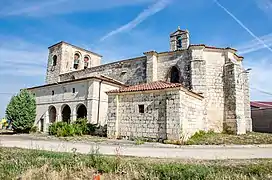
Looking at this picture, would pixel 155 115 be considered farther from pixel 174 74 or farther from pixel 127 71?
pixel 127 71

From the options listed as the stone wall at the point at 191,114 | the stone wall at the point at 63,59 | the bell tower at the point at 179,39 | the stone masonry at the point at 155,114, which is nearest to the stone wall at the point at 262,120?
the stone wall at the point at 191,114

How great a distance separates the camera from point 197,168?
5367 mm

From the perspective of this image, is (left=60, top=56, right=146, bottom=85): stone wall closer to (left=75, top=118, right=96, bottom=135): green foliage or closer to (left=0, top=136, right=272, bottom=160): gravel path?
(left=75, top=118, right=96, bottom=135): green foliage

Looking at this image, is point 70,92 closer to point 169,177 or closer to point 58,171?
point 58,171

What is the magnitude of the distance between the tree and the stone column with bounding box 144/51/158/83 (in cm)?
1292

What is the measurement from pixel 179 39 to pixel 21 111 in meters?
17.8

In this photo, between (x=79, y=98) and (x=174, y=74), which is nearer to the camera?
(x=174, y=74)

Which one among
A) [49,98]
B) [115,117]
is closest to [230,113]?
[115,117]

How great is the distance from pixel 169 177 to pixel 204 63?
15671mm

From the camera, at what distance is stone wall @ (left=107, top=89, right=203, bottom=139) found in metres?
13.9

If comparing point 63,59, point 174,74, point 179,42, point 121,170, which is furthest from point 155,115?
point 63,59

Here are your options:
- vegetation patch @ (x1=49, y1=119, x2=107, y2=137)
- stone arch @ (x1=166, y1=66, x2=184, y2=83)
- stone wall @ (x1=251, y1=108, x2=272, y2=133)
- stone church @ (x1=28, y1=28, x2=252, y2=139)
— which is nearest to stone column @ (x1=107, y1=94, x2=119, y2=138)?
stone church @ (x1=28, y1=28, x2=252, y2=139)

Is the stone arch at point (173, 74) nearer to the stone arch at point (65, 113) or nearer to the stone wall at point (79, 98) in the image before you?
the stone wall at point (79, 98)

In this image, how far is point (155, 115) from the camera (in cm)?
1470
